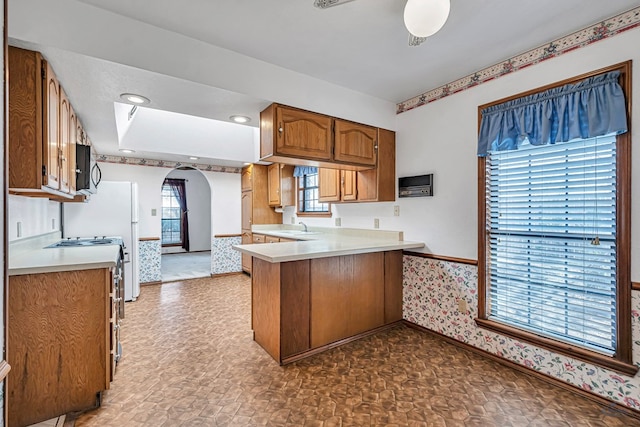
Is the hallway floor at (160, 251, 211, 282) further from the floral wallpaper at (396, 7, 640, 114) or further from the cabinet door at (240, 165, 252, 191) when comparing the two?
the floral wallpaper at (396, 7, 640, 114)

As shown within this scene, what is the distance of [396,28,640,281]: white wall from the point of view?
5.79 feet

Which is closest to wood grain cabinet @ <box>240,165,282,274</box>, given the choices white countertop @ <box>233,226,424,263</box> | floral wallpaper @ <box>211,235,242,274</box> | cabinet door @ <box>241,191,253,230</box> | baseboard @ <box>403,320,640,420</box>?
cabinet door @ <box>241,191,253,230</box>

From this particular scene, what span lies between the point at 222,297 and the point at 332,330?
7.10 feet

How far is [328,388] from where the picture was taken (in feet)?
6.62

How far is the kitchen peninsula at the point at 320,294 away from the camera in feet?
7.76

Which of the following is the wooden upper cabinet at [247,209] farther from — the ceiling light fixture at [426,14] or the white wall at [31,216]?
the ceiling light fixture at [426,14]

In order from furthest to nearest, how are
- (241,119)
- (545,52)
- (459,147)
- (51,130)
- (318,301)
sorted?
(241,119)
(459,147)
(318,301)
(545,52)
(51,130)

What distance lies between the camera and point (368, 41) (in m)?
2.04

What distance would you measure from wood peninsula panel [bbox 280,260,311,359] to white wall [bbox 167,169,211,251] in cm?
737

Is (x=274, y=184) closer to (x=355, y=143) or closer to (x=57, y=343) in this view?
(x=355, y=143)

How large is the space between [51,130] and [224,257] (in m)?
4.01

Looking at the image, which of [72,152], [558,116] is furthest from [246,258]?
[558,116]

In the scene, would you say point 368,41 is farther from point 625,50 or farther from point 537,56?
point 625,50

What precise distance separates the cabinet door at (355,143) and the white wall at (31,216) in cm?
259
